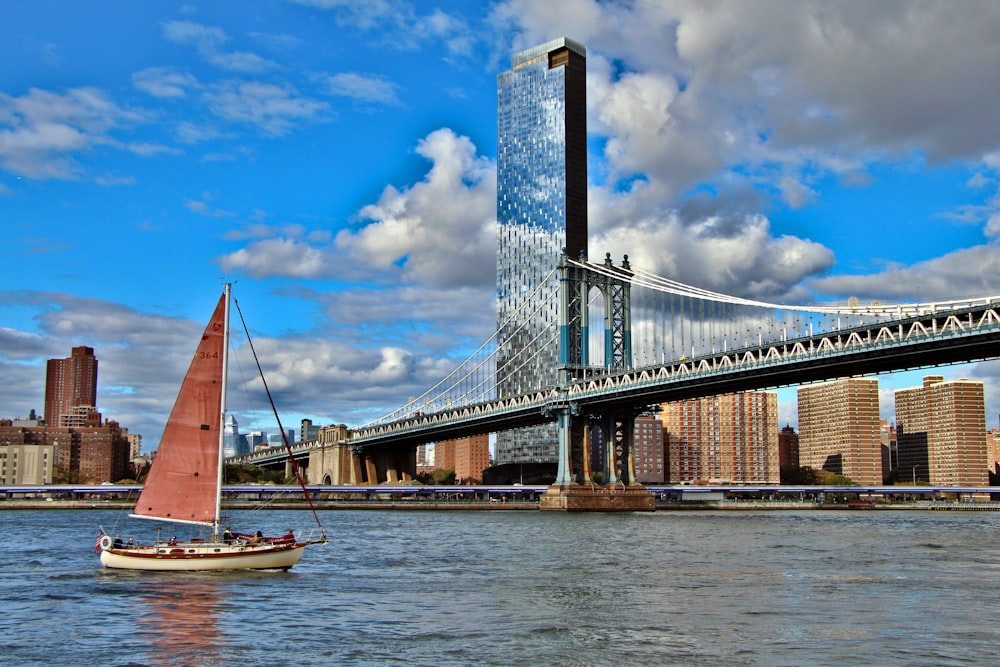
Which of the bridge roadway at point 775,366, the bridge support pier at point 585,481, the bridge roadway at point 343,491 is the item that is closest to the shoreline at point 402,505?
the bridge roadway at point 343,491

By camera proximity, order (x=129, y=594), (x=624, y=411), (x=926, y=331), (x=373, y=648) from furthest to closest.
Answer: (x=624, y=411)
(x=926, y=331)
(x=129, y=594)
(x=373, y=648)

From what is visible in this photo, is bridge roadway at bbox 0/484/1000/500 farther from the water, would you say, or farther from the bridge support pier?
the water

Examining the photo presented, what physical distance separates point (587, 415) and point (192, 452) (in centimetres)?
7279

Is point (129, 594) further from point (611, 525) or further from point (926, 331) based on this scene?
point (926, 331)

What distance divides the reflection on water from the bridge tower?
69.1 metres

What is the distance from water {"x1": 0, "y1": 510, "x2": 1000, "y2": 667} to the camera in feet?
88.0

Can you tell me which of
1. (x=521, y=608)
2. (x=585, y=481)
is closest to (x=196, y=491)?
(x=521, y=608)

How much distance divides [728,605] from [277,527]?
5553 centimetres

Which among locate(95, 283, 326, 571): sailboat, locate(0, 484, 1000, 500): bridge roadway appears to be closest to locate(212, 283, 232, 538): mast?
locate(95, 283, 326, 571): sailboat

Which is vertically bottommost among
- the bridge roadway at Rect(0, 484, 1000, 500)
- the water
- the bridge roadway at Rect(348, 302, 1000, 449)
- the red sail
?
the water

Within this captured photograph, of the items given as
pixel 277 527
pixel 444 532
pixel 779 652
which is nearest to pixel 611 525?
pixel 444 532

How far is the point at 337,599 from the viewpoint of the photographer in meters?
36.2

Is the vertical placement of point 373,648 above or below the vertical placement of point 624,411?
below

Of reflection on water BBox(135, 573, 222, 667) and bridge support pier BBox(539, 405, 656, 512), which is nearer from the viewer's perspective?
reflection on water BBox(135, 573, 222, 667)
